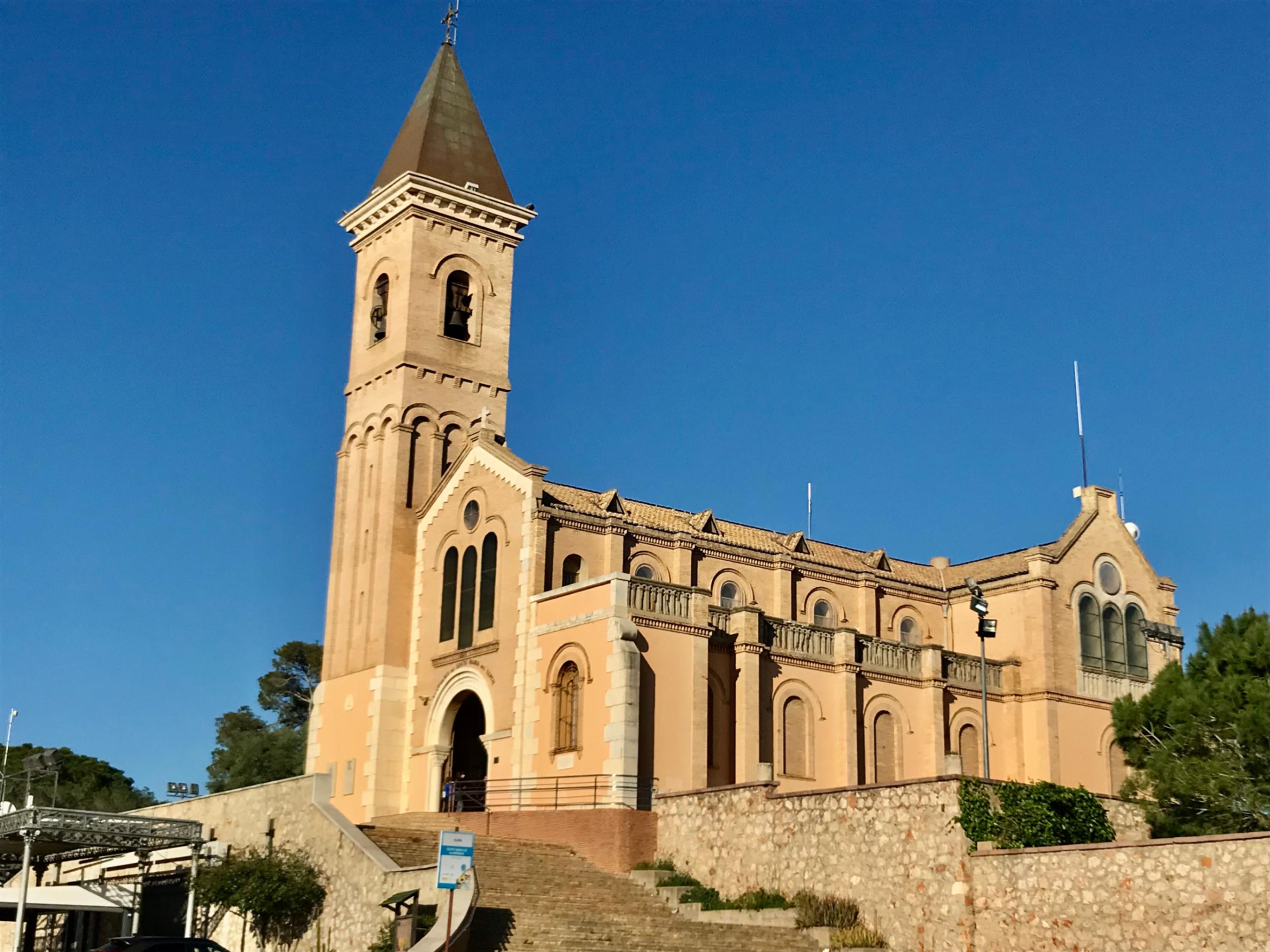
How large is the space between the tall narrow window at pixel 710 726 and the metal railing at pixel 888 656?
5084 mm

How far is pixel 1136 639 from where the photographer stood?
4703 cm

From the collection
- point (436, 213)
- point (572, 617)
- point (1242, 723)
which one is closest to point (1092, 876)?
point (1242, 723)

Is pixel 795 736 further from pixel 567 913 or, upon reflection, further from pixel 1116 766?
pixel 1116 766

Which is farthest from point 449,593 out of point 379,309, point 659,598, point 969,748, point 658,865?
point 969,748

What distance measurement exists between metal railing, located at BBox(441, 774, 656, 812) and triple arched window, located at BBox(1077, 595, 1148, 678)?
1759cm

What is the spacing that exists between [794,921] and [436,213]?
26.5 metres

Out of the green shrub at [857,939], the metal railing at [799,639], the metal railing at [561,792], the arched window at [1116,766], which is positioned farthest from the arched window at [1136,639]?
the green shrub at [857,939]

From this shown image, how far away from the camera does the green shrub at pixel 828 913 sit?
91.0 feet

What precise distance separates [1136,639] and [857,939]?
76.7 ft

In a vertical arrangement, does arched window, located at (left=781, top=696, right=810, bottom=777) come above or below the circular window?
below

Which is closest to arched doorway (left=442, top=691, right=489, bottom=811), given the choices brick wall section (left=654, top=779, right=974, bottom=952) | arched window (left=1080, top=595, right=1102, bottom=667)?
brick wall section (left=654, top=779, right=974, bottom=952)

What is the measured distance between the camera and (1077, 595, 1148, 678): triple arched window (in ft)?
149

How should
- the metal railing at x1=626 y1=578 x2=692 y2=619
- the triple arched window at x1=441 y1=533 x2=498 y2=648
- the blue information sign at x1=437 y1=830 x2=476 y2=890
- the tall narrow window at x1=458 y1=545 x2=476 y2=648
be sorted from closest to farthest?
1. the blue information sign at x1=437 y1=830 x2=476 y2=890
2. the metal railing at x1=626 y1=578 x2=692 y2=619
3. the triple arched window at x1=441 y1=533 x2=498 y2=648
4. the tall narrow window at x1=458 y1=545 x2=476 y2=648

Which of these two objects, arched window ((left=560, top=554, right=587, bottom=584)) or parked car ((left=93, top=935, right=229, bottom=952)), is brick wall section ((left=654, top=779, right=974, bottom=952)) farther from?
parked car ((left=93, top=935, right=229, bottom=952))
